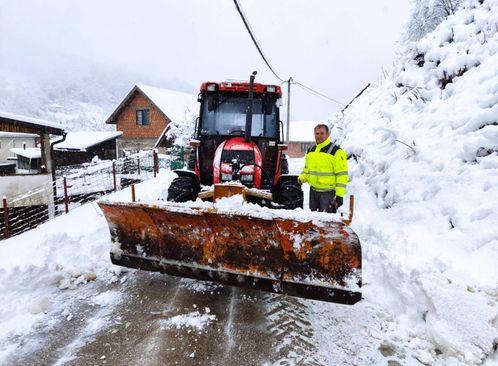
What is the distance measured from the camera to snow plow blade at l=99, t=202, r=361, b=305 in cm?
326

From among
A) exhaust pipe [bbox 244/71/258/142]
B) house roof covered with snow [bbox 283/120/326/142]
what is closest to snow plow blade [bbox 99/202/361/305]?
exhaust pipe [bbox 244/71/258/142]

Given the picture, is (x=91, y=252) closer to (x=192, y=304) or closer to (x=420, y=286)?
(x=192, y=304)

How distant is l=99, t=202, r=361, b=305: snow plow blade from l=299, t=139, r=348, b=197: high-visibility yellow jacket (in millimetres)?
1403

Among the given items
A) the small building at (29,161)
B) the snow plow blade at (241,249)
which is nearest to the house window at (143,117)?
the small building at (29,161)

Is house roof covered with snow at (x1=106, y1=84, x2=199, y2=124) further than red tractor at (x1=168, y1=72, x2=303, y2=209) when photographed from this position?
Yes

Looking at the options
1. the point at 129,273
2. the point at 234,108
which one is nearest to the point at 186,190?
the point at 129,273

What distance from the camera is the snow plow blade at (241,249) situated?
326cm

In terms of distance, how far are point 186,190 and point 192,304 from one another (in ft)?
6.14

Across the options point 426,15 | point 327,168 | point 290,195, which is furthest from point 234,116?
point 426,15

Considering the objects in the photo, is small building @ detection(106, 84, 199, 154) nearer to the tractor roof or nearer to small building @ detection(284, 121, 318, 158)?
small building @ detection(284, 121, 318, 158)

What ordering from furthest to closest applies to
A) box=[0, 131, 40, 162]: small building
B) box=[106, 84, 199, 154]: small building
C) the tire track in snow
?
box=[106, 84, 199, 154]: small building → box=[0, 131, 40, 162]: small building → the tire track in snow

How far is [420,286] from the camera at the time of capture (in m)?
3.50

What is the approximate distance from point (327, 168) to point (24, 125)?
12115 mm

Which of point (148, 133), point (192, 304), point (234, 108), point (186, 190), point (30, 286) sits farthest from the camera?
point (148, 133)
